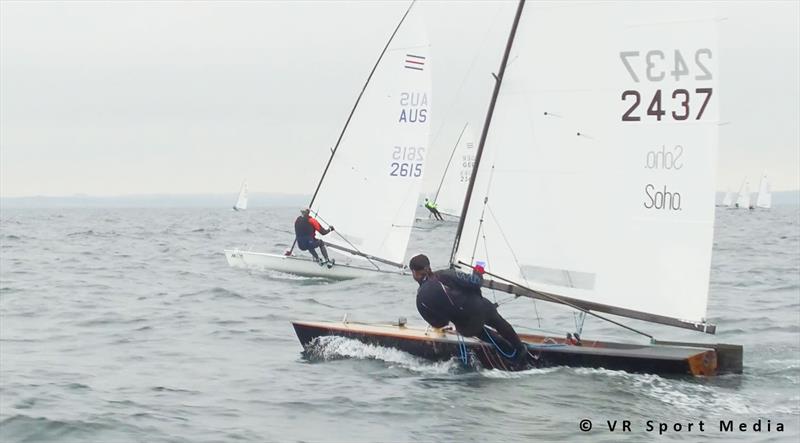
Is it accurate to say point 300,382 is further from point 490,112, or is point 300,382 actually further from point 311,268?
point 311,268

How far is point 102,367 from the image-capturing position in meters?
11.8

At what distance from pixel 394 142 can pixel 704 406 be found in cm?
1238

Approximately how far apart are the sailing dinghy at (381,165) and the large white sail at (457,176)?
27448 mm

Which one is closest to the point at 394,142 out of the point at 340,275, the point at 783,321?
the point at 340,275

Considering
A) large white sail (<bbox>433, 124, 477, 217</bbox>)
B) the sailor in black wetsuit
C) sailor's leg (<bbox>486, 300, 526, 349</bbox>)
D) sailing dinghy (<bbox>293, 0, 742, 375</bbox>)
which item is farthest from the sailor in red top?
large white sail (<bbox>433, 124, 477, 217</bbox>)

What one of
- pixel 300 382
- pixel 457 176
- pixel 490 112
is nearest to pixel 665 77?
pixel 490 112

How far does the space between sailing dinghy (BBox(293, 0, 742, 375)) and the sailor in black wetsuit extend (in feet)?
0.83

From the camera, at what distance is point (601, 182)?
11.4 m

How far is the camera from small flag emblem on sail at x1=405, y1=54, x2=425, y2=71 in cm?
2084

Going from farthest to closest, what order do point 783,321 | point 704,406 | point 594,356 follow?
1. point 783,321
2. point 594,356
3. point 704,406

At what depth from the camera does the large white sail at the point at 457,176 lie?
5044 centimetres

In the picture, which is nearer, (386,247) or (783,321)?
(783,321)

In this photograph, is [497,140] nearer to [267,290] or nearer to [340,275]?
[267,290]

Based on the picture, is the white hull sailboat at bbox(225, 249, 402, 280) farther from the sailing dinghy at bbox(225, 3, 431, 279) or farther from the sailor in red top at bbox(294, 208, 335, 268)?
the sailor in red top at bbox(294, 208, 335, 268)
